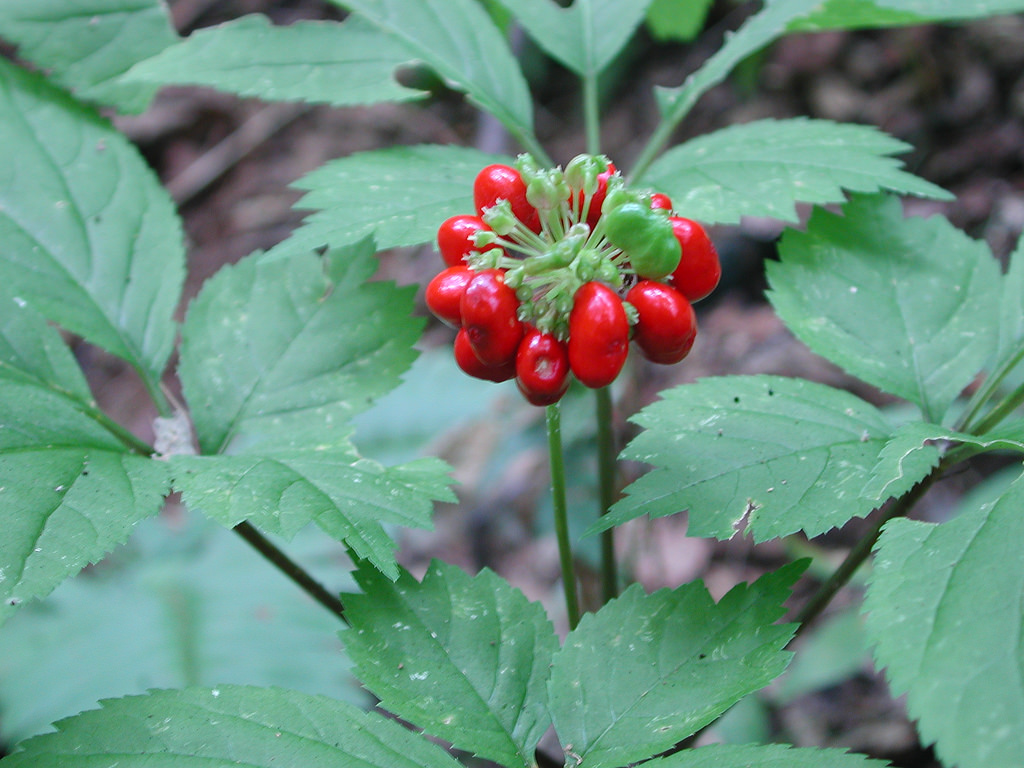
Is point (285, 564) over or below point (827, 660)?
over

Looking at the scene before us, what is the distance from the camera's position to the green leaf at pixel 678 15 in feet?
8.46

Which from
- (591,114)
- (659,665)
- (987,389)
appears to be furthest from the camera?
(591,114)

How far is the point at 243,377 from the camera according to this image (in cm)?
178

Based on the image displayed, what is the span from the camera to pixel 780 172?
1.63 m

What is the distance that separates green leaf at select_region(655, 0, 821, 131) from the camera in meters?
1.98

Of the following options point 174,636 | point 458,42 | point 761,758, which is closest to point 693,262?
point 761,758

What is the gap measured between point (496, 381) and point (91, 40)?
5.13 feet

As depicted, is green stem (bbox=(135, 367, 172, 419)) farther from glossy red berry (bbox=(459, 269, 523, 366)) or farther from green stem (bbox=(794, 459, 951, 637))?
green stem (bbox=(794, 459, 951, 637))

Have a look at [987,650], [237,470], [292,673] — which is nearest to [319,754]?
[237,470]

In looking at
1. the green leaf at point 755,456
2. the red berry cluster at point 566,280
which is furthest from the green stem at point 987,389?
the red berry cluster at point 566,280

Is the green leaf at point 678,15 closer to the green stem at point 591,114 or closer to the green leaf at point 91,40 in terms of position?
the green stem at point 591,114

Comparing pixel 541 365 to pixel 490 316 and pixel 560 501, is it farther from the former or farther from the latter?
pixel 560 501

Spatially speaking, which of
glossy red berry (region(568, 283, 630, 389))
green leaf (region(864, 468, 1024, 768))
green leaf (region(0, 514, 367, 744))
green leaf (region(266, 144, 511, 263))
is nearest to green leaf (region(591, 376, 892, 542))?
green leaf (region(864, 468, 1024, 768))

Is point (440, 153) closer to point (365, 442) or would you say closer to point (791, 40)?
point (365, 442)
